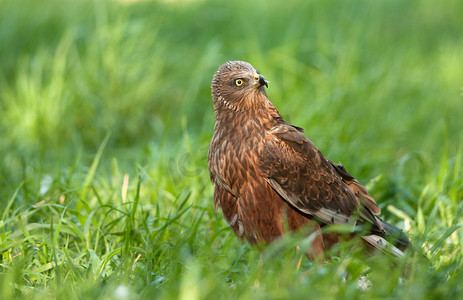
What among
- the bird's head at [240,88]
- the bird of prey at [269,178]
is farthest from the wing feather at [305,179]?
the bird's head at [240,88]

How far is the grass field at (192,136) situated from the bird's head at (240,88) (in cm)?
67

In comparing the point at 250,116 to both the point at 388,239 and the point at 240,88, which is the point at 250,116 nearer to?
the point at 240,88

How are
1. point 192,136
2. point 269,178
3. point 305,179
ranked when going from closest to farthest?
point 269,178
point 305,179
point 192,136

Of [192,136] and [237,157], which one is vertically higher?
[237,157]

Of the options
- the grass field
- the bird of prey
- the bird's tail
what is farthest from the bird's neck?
the bird's tail

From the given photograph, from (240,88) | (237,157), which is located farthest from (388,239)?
(240,88)

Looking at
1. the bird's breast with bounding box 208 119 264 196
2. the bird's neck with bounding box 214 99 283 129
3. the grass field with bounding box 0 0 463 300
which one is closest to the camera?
the grass field with bounding box 0 0 463 300

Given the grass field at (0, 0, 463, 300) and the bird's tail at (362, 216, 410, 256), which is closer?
the grass field at (0, 0, 463, 300)

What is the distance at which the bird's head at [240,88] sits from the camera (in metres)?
3.63

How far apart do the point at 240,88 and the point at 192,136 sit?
7.92 ft

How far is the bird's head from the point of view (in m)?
3.63

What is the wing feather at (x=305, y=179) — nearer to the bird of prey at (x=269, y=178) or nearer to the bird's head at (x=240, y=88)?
the bird of prey at (x=269, y=178)

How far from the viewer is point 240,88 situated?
3637mm

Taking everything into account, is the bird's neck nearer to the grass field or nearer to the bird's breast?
the bird's breast
